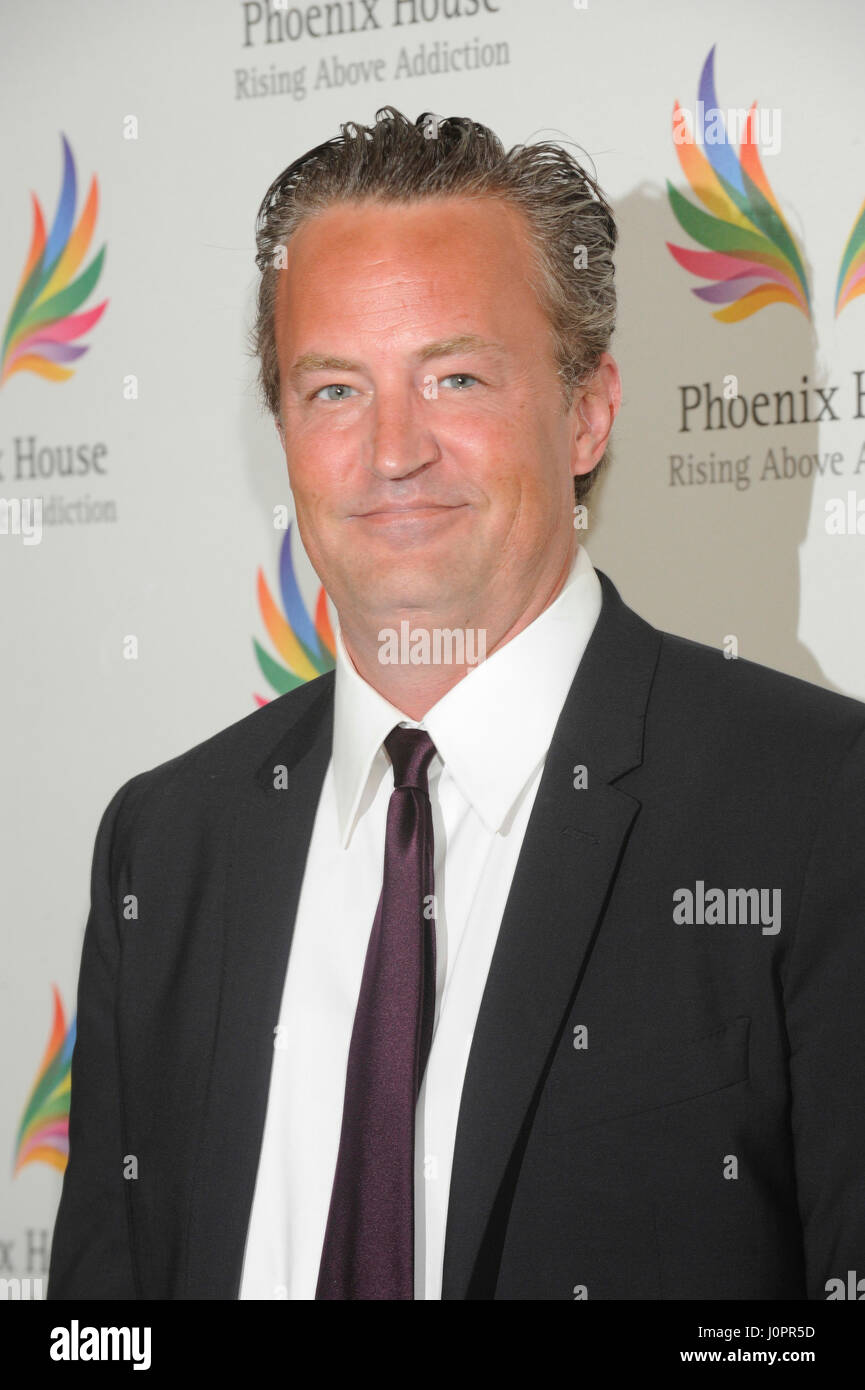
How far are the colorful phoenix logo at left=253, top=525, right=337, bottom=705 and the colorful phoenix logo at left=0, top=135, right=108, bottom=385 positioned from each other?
0.53 meters

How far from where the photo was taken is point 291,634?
7.80 ft

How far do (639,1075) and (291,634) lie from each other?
44.2 inches

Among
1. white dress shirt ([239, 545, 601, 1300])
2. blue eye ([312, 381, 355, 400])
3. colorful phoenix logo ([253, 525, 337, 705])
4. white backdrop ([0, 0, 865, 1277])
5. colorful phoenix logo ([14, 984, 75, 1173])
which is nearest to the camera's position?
white dress shirt ([239, 545, 601, 1300])

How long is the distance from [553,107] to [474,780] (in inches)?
43.9

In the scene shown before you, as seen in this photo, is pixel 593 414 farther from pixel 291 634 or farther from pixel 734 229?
pixel 291 634

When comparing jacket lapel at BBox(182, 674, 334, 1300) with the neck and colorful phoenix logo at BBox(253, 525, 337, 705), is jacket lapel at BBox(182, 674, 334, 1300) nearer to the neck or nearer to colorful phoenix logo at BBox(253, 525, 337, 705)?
the neck

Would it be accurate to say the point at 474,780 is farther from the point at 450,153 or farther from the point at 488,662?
the point at 450,153

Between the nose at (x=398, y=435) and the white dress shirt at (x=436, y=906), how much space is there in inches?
9.2

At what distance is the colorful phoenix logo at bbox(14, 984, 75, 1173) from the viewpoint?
247 cm

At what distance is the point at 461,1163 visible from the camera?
1433 millimetres

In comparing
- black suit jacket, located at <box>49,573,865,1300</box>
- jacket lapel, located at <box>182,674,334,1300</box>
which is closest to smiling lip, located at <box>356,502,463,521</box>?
black suit jacket, located at <box>49,573,865,1300</box>

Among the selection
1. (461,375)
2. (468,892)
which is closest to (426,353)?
(461,375)

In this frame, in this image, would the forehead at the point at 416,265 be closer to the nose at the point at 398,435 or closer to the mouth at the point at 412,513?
the nose at the point at 398,435
